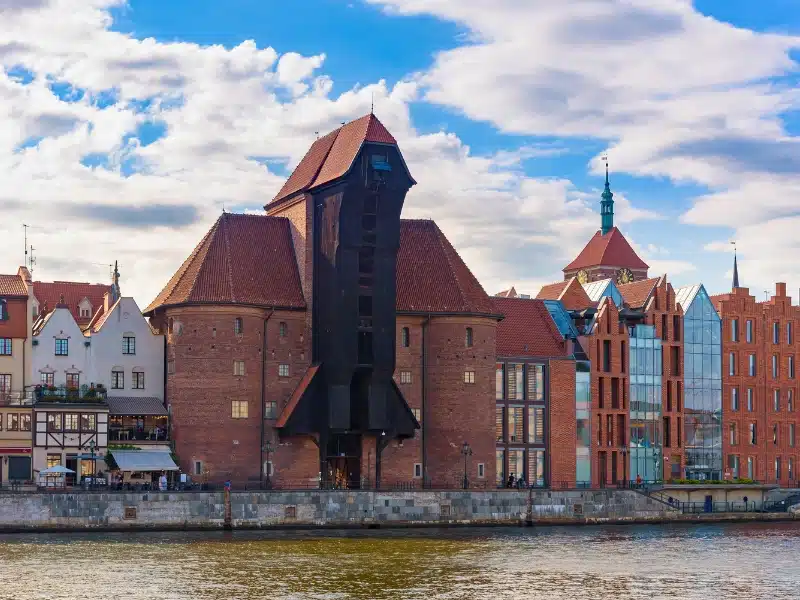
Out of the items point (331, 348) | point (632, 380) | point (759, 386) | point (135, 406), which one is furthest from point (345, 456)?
point (759, 386)

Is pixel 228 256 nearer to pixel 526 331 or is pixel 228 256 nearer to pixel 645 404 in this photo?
pixel 526 331

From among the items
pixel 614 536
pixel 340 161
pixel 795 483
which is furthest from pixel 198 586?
pixel 795 483

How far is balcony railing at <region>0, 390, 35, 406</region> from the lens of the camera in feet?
353

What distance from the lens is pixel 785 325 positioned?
137 m

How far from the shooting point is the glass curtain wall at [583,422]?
125 m

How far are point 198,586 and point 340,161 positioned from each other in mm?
45002

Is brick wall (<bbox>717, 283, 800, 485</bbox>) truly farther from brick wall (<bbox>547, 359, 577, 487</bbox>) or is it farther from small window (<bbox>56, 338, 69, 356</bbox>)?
small window (<bbox>56, 338, 69, 356</bbox>)

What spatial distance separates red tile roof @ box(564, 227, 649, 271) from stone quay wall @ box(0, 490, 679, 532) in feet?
242

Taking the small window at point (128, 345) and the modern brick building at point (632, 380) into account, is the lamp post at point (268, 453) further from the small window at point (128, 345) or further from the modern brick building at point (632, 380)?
the modern brick building at point (632, 380)

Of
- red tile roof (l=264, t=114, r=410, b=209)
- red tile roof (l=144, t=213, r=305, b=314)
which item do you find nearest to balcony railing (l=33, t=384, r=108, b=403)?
red tile roof (l=144, t=213, r=305, b=314)

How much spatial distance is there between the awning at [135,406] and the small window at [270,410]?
6.47m

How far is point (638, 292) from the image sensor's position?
132875 mm

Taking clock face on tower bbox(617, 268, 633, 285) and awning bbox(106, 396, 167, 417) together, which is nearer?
awning bbox(106, 396, 167, 417)

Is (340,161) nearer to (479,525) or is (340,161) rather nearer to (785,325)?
(479,525)
